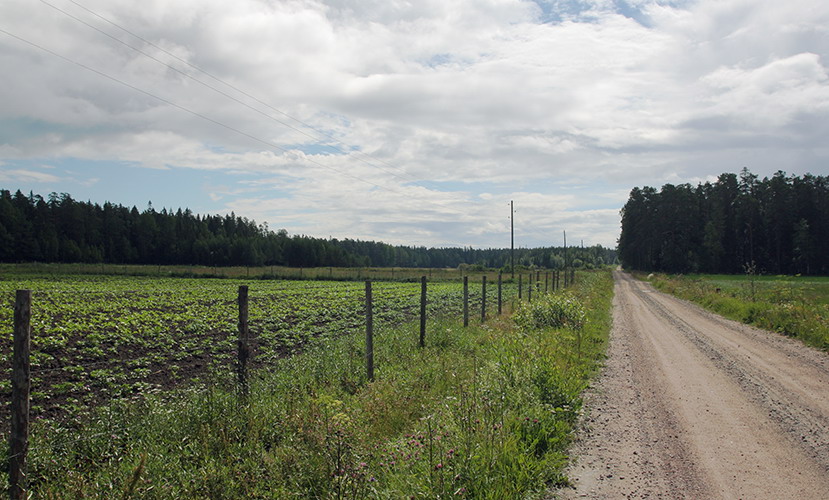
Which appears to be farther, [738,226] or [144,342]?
[738,226]

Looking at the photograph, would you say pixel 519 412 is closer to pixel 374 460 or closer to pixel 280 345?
pixel 374 460

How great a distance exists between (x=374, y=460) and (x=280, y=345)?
10.3m

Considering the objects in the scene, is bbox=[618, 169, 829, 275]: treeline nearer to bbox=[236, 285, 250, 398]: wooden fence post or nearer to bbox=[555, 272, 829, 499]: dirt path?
bbox=[555, 272, 829, 499]: dirt path

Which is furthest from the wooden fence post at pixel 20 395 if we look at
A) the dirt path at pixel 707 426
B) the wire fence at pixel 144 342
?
the dirt path at pixel 707 426

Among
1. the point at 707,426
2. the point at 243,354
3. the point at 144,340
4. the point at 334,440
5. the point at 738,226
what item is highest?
the point at 738,226

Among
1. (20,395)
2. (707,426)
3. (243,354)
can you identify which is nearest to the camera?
(20,395)

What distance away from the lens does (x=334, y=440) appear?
480cm

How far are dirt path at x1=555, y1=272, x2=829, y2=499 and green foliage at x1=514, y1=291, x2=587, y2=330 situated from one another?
313cm

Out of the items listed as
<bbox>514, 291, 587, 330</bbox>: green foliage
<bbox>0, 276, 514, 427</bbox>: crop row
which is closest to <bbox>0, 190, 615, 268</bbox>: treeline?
<bbox>0, 276, 514, 427</bbox>: crop row

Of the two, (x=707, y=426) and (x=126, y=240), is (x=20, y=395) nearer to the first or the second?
(x=707, y=426)

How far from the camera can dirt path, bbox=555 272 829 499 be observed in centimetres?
488

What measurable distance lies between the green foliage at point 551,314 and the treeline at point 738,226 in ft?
229

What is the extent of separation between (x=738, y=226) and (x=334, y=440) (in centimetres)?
8877

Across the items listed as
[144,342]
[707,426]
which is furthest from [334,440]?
[144,342]
